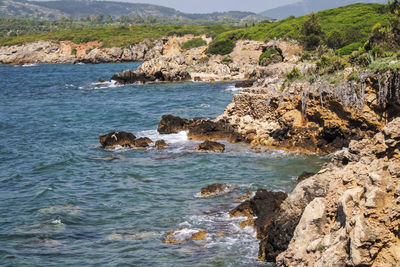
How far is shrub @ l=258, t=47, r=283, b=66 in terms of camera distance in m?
80.0

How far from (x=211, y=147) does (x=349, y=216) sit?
66.1 ft

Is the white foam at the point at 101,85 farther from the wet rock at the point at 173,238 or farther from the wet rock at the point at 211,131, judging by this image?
the wet rock at the point at 173,238

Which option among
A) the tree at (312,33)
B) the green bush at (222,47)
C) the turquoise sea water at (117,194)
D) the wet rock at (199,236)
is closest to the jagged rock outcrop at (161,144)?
the turquoise sea water at (117,194)

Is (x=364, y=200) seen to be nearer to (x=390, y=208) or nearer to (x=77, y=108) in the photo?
(x=390, y=208)

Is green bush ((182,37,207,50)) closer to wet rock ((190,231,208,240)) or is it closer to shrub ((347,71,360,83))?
shrub ((347,71,360,83))

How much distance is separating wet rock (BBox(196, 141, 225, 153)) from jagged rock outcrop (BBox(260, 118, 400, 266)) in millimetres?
15358

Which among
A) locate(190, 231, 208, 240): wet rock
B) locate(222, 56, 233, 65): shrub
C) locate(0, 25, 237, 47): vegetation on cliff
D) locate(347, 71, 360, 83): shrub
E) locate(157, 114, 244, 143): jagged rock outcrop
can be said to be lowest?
locate(190, 231, 208, 240): wet rock

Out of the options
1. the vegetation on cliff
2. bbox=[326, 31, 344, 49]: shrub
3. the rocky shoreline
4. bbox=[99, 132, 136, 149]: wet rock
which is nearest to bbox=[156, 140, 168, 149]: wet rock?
bbox=[99, 132, 136, 149]: wet rock

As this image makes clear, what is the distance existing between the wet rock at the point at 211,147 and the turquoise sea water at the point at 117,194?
35.3 inches

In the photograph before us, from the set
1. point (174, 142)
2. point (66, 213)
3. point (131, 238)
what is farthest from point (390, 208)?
point (174, 142)

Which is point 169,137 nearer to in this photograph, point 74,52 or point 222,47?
point 222,47

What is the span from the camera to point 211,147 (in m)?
30.7

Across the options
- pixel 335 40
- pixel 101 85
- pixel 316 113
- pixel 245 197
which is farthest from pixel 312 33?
pixel 245 197

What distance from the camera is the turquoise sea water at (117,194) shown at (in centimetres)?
1677
